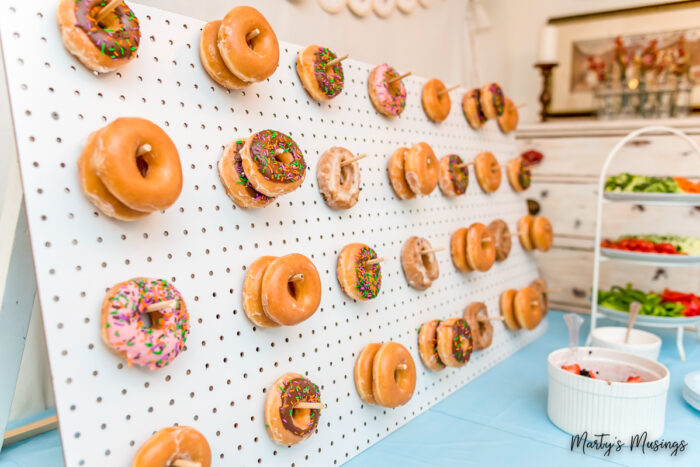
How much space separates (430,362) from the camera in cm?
153

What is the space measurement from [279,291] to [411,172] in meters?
0.60

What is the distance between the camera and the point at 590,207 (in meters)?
2.59

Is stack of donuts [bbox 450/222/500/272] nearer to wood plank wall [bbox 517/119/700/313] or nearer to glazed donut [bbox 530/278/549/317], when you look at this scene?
glazed donut [bbox 530/278/549/317]

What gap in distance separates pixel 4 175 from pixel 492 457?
1463 millimetres

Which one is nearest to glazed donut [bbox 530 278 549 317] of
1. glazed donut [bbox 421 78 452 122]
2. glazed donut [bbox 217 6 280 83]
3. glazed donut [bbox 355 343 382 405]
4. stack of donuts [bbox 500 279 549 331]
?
stack of donuts [bbox 500 279 549 331]

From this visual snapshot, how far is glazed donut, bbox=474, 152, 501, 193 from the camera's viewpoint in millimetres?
1921

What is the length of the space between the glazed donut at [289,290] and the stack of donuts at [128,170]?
0.87 ft

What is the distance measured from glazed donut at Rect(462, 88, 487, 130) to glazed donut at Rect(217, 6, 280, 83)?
1.01 m

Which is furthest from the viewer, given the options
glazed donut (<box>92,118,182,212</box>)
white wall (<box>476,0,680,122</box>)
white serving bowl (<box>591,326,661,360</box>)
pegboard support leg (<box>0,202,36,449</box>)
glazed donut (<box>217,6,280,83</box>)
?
white wall (<box>476,0,680,122</box>)

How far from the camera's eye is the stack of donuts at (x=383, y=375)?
1283 millimetres

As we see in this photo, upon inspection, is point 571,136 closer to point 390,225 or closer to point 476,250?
point 476,250

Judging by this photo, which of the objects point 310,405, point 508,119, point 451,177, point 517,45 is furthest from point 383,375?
point 517,45

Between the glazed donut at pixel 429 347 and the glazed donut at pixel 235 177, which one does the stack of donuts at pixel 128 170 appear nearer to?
the glazed donut at pixel 235 177

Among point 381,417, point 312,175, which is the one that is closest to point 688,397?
point 381,417
